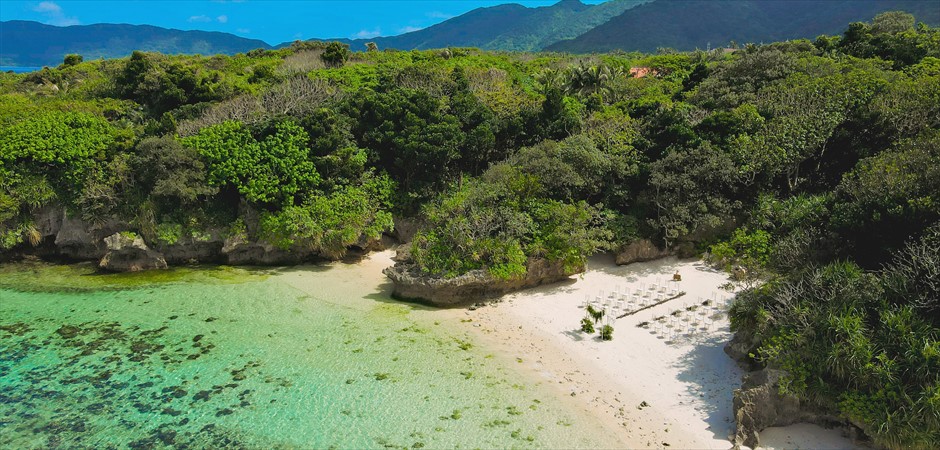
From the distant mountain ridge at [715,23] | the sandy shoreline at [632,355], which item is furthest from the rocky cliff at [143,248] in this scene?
the distant mountain ridge at [715,23]

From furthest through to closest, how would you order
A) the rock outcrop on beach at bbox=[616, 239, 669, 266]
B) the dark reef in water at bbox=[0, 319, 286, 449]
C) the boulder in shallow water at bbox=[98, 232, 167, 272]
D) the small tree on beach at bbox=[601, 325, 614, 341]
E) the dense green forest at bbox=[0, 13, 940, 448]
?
the boulder in shallow water at bbox=[98, 232, 167, 272] < the rock outcrop on beach at bbox=[616, 239, 669, 266] < the small tree on beach at bbox=[601, 325, 614, 341] < the dense green forest at bbox=[0, 13, 940, 448] < the dark reef in water at bbox=[0, 319, 286, 449]

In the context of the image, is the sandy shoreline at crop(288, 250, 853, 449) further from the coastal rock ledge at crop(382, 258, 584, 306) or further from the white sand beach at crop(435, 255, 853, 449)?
the coastal rock ledge at crop(382, 258, 584, 306)

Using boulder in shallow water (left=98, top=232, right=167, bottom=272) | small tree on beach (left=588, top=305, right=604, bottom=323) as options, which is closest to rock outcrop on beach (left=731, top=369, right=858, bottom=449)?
small tree on beach (left=588, top=305, right=604, bottom=323)

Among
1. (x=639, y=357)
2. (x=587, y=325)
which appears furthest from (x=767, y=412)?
(x=587, y=325)

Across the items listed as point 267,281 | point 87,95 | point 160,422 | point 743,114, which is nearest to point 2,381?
point 160,422

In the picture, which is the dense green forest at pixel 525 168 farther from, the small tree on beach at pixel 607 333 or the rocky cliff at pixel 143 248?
the small tree on beach at pixel 607 333

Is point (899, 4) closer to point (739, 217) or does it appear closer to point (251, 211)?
point (739, 217)
